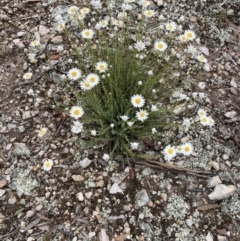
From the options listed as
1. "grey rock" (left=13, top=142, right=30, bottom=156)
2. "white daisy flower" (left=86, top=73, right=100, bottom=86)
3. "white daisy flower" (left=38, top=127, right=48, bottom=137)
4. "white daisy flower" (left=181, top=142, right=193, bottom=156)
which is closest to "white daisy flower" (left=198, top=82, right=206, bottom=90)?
"white daisy flower" (left=181, top=142, right=193, bottom=156)

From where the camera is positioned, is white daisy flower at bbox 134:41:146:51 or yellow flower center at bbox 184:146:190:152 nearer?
yellow flower center at bbox 184:146:190:152

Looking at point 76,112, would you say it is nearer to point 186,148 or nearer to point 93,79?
point 93,79

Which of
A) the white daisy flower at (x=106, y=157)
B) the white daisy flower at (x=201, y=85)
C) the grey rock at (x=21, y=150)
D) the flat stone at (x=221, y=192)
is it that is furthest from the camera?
the white daisy flower at (x=201, y=85)

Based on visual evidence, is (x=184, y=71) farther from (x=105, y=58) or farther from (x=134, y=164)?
(x=134, y=164)

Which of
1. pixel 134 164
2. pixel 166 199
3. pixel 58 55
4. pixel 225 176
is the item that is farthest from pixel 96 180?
pixel 58 55

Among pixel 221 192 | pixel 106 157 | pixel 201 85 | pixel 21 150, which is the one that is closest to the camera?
pixel 106 157

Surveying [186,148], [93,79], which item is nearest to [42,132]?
[93,79]

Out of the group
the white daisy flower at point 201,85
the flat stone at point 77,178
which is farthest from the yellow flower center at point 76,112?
the white daisy flower at point 201,85

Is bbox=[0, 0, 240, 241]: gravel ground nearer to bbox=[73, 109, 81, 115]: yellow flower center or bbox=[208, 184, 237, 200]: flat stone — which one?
bbox=[208, 184, 237, 200]: flat stone

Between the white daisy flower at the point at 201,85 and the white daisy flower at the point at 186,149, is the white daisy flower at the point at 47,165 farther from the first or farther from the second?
the white daisy flower at the point at 201,85
